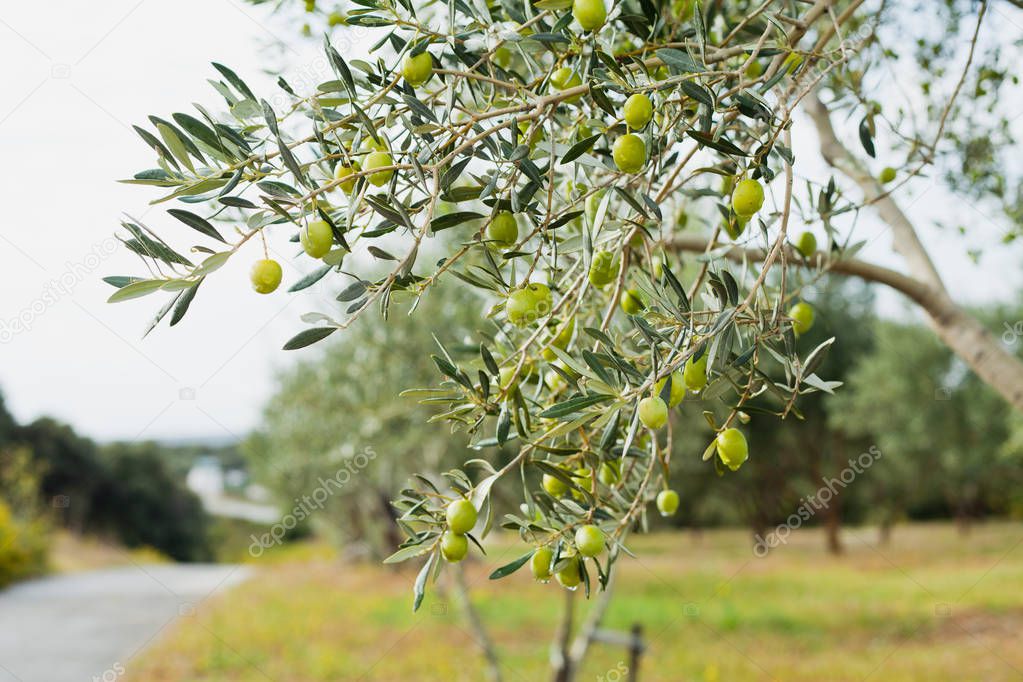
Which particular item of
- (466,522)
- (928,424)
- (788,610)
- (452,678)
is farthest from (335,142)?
(928,424)

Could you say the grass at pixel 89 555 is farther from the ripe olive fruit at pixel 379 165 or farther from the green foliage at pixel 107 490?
the ripe olive fruit at pixel 379 165

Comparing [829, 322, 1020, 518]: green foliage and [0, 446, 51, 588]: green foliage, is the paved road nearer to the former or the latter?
[0, 446, 51, 588]: green foliage

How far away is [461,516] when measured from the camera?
1.18 metres

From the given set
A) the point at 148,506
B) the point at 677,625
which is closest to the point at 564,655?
the point at 677,625

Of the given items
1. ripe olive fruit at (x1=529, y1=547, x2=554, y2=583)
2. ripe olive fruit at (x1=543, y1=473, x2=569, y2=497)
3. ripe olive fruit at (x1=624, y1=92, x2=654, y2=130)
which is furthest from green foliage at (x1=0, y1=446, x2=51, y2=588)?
ripe olive fruit at (x1=624, y1=92, x2=654, y2=130)

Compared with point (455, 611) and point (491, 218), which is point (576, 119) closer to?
point (491, 218)

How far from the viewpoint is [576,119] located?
4.79 ft

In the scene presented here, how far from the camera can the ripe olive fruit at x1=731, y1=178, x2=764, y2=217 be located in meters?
1.14

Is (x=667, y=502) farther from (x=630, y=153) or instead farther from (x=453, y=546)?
(x=630, y=153)

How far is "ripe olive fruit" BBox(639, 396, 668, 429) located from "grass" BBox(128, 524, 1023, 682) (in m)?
4.48

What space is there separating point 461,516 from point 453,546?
5 centimetres

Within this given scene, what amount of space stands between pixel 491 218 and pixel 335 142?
264 mm

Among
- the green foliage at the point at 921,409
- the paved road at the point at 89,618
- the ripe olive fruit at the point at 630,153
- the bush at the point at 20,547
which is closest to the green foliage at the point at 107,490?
the bush at the point at 20,547

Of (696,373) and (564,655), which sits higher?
(696,373)
